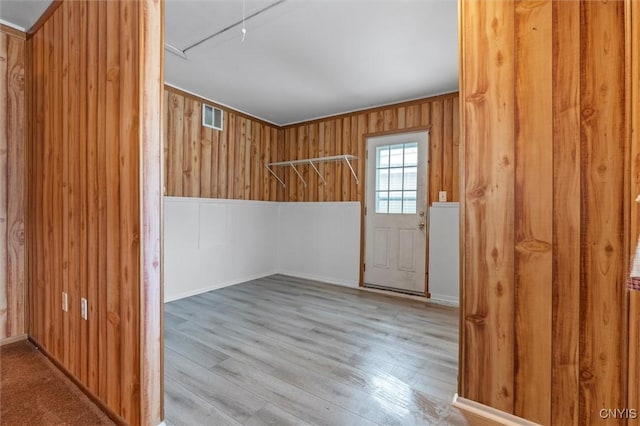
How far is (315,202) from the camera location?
4781 millimetres

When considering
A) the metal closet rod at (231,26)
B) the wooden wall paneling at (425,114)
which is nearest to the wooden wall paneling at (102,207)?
the metal closet rod at (231,26)

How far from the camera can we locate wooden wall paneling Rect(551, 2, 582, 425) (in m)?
1.24

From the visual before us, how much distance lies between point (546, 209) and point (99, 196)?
7.40 feet

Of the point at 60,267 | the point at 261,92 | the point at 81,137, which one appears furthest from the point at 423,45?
the point at 60,267

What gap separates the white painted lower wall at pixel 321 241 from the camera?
4.42m

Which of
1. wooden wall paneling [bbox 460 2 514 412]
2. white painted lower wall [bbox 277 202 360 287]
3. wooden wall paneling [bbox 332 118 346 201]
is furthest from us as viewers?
wooden wall paneling [bbox 332 118 346 201]

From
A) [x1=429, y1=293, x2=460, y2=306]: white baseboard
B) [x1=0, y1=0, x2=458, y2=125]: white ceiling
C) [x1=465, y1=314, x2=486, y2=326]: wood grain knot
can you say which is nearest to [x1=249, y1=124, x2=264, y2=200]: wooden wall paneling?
[x1=0, y1=0, x2=458, y2=125]: white ceiling

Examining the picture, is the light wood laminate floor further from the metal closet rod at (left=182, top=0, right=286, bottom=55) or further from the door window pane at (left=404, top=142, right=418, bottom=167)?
the metal closet rod at (left=182, top=0, right=286, bottom=55)

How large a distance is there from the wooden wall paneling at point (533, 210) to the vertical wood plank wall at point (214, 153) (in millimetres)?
3511

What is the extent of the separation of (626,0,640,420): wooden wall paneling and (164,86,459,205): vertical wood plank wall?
257 cm

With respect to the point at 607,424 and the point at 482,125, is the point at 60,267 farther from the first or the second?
the point at 607,424

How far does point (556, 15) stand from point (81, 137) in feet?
8.39

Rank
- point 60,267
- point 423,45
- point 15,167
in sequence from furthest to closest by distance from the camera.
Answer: point 423,45 < point 15,167 < point 60,267

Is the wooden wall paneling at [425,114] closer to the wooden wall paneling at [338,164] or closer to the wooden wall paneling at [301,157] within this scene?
the wooden wall paneling at [338,164]
